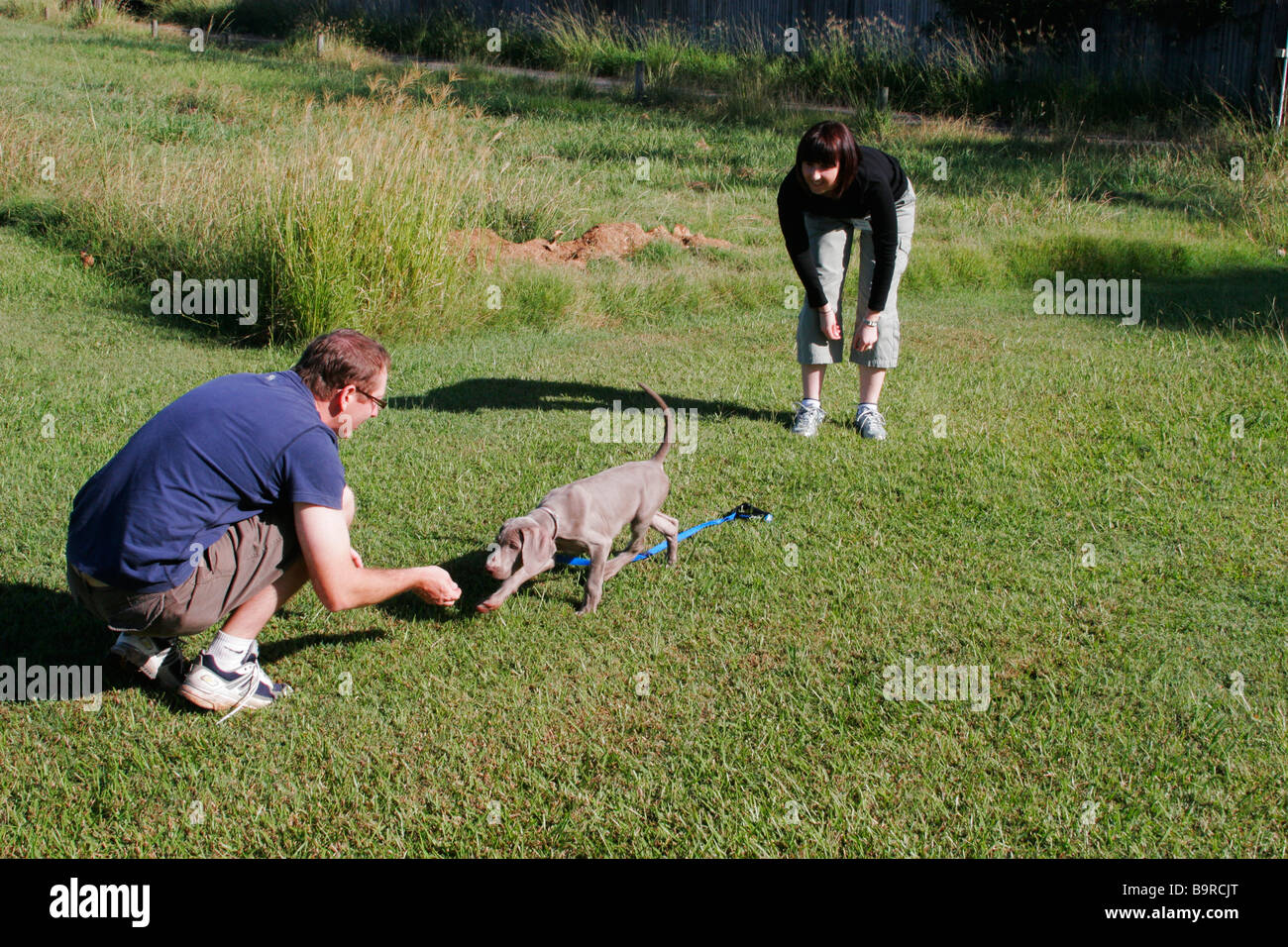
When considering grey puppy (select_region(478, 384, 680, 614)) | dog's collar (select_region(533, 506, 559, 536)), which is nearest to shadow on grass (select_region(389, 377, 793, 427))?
grey puppy (select_region(478, 384, 680, 614))

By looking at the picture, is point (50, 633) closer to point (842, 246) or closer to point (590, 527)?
point (590, 527)

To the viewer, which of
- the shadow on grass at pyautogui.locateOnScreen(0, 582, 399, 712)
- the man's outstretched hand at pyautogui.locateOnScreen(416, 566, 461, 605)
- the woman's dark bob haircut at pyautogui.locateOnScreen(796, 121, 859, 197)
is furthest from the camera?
the woman's dark bob haircut at pyautogui.locateOnScreen(796, 121, 859, 197)

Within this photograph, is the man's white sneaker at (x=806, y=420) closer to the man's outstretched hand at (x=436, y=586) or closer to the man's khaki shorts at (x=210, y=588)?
the man's outstretched hand at (x=436, y=586)

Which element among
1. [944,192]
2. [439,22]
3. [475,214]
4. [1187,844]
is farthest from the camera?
[439,22]

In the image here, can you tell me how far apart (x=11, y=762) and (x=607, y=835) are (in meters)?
1.93

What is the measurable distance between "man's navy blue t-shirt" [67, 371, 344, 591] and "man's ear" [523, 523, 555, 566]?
0.79 m

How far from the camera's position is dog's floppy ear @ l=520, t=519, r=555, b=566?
3.88 metres

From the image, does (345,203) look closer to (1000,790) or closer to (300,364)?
(300,364)

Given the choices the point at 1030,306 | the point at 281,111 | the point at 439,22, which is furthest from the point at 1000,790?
the point at 439,22

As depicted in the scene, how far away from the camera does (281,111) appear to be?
15.3m

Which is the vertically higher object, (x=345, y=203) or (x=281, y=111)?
(x=281, y=111)

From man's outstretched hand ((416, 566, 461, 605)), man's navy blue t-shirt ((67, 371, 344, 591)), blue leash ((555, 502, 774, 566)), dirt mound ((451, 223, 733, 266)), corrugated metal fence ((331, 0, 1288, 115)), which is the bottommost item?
blue leash ((555, 502, 774, 566))

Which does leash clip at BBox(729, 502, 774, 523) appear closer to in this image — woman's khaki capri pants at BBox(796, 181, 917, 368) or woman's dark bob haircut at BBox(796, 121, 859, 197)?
woman's khaki capri pants at BBox(796, 181, 917, 368)

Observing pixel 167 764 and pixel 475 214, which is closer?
pixel 167 764
